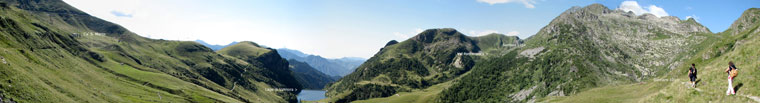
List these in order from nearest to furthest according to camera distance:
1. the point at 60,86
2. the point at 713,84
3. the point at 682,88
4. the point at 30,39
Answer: the point at 713,84 < the point at 682,88 < the point at 60,86 < the point at 30,39

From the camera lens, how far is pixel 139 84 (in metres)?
191

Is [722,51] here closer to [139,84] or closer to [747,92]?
[747,92]

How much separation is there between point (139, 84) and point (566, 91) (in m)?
212

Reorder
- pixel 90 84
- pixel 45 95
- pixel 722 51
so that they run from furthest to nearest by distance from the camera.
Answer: pixel 722 51, pixel 90 84, pixel 45 95

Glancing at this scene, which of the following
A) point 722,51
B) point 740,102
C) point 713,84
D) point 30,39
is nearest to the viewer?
point 740,102

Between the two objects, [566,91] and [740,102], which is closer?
[740,102]

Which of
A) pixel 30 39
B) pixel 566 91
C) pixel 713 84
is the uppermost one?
pixel 30 39

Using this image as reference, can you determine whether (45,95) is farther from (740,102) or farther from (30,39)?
(30,39)

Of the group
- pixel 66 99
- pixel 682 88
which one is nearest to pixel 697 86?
pixel 682 88

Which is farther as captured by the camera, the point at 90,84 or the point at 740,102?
the point at 90,84

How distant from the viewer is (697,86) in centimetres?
4053

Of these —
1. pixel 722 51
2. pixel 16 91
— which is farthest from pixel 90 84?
pixel 722 51

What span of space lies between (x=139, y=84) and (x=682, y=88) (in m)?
215

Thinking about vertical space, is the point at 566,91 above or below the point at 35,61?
below
